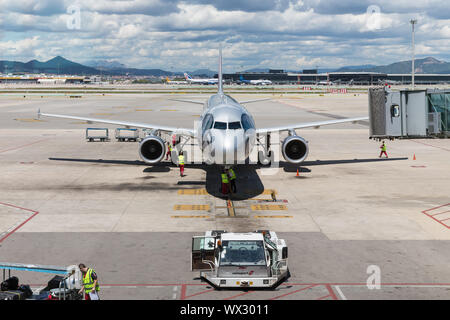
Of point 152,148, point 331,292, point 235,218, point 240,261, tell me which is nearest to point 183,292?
point 240,261

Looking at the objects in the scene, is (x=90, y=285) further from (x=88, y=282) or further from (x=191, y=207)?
(x=191, y=207)

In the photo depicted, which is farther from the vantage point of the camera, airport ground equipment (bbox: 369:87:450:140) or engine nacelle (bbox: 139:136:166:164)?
engine nacelle (bbox: 139:136:166:164)

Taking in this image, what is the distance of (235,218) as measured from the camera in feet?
76.7

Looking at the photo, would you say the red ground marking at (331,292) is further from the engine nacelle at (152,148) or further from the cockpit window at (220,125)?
the engine nacelle at (152,148)

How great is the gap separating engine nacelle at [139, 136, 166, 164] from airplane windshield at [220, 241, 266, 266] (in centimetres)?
1969

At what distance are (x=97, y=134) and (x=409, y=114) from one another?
38.1 m

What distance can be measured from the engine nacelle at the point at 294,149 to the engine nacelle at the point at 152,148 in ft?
28.2

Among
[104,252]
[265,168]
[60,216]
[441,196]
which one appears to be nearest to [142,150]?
[265,168]

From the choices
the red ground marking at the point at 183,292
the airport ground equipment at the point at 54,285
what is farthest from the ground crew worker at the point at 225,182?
the airport ground equipment at the point at 54,285

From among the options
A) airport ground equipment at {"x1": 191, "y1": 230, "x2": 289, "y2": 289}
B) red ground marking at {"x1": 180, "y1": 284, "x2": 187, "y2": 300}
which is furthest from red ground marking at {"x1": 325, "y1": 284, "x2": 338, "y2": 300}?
red ground marking at {"x1": 180, "y1": 284, "x2": 187, "y2": 300}

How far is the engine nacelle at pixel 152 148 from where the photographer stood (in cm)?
3491

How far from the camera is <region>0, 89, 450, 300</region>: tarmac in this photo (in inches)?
618

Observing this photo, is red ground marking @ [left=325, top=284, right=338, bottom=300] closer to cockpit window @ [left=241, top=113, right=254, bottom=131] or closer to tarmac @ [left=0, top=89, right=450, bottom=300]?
tarmac @ [left=0, top=89, right=450, bottom=300]

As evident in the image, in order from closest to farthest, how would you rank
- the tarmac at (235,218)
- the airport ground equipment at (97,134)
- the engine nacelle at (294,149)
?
the tarmac at (235,218) < the engine nacelle at (294,149) < the airport ground equipment at (97,134)
